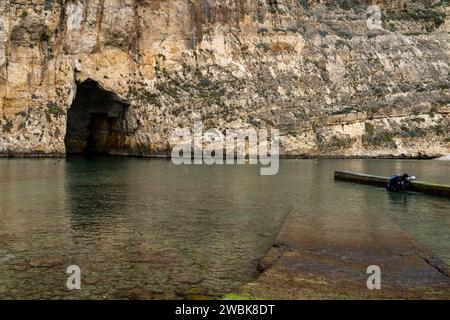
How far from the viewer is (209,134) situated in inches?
2896

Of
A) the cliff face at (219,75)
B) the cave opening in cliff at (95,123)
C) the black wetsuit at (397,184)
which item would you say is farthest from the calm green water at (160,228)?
the cave opening in cliff at (95,123)

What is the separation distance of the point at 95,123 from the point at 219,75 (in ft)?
80.7

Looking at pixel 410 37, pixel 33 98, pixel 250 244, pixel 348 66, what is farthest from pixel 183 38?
pixel 250 244

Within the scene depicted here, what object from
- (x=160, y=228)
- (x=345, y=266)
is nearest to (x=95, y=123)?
A: (x=160, y=228)

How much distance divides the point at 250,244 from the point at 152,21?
69024 mm

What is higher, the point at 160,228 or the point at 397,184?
the point at 397,184

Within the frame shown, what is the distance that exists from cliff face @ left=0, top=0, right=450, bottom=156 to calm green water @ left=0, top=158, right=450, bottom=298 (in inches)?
1737

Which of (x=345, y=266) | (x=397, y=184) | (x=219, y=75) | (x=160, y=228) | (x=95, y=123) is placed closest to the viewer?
(x=345, y=266)

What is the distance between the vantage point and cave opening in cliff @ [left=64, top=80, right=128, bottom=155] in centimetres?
7806

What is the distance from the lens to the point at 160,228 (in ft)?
50.8

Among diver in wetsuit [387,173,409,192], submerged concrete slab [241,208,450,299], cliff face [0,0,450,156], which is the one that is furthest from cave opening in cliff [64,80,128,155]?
submerged concrete slab [241,208,450,299]

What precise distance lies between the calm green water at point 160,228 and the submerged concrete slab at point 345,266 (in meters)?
0.74

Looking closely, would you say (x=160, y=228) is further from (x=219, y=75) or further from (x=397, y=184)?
(x=219, y=75)

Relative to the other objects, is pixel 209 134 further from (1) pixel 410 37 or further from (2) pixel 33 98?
(1) pixel 410 37
